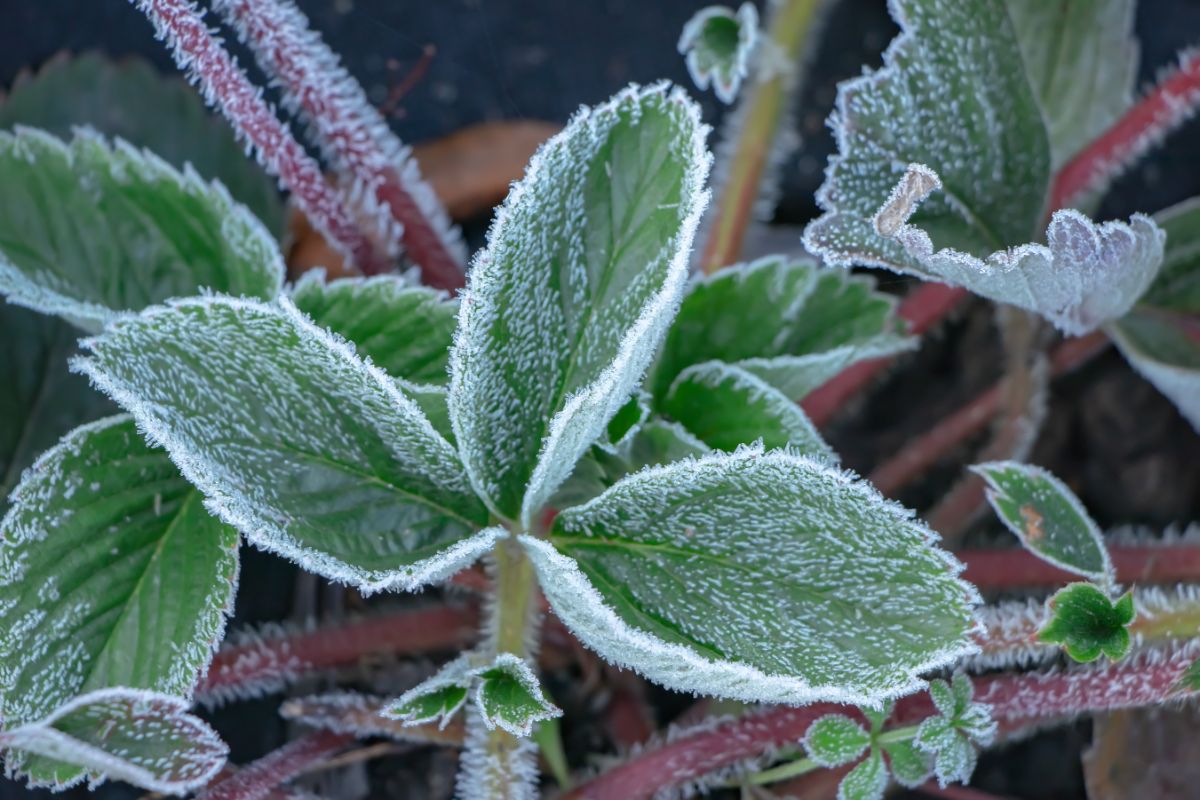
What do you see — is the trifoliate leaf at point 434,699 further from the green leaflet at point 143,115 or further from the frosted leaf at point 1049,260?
the green leaflet at point 143,115

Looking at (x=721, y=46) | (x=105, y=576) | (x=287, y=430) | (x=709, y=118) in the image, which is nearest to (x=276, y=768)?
(x=105, y=576)

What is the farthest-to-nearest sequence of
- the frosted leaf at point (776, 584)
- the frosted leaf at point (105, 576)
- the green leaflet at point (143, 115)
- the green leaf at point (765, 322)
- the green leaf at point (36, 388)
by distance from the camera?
the green leaflet at point (143, 115) < the green leaf at point (36, 388) < the green leaf at point (765, 322) < the frosted leaf at point (105, 576) < the frosted leaf at point (776, 584)

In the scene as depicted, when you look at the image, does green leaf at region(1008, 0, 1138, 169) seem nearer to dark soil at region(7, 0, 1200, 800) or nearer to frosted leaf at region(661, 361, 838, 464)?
dark soil at region(7, 0, 1200, 800)

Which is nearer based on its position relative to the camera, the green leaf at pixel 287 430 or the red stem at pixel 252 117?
the green leaf at pixel 287 430

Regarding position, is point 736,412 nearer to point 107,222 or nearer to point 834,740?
point 834,740

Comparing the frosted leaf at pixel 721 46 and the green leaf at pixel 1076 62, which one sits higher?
the frosted leaf at pixel 721 46

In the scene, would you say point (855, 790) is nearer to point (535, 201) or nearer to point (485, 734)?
point (485, 734)

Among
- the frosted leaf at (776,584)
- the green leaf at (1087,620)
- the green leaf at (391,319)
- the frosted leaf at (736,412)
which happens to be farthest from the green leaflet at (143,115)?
the green leaf at (1087,620)
